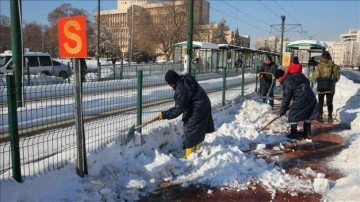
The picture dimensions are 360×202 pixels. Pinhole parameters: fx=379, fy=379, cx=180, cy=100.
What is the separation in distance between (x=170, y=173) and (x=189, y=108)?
1.12m

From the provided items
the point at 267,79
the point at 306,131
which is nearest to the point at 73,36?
the point at 306,131

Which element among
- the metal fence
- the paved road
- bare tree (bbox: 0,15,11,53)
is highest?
bare tree (bbox: 0,15,11,53)

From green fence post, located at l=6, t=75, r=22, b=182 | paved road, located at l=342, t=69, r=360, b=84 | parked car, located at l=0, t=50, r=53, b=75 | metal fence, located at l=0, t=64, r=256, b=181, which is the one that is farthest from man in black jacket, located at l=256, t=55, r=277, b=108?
paved road, located at l=342, t=69, r=360, b=84

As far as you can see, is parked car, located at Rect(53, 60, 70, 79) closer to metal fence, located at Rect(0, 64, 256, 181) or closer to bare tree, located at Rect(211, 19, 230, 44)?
metal fence, located at Rect(0, 64, 256, 181)

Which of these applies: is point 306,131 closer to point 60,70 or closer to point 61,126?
point 61,126

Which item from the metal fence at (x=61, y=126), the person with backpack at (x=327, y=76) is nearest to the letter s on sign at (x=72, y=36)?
the metal fence at (x=61, y=126)

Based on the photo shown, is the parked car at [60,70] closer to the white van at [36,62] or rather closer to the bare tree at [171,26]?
the white van at [36,62]

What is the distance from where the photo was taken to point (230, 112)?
36.9 ft

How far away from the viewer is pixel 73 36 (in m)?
4.73

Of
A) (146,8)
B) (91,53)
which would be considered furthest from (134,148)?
A: (146,8)

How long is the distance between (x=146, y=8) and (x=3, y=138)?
7345 centimetres

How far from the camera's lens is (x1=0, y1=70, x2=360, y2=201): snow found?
4.60 meters

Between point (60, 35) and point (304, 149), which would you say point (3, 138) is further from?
point (304, 149)

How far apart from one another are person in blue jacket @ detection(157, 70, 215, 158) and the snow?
0.34 meters
